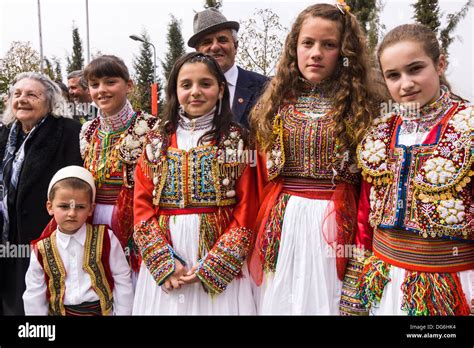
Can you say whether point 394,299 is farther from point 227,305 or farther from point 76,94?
point 76,94

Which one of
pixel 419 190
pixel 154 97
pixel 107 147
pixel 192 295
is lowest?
pixel 192 295

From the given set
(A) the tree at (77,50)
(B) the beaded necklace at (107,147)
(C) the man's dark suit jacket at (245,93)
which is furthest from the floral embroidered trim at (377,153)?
(A) the tree at (77,50)

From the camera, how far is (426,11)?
60.7 feet

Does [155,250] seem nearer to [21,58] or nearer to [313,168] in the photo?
[313,168]

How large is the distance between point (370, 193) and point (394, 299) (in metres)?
0.54

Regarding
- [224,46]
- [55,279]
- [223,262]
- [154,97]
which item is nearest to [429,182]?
[223,262]

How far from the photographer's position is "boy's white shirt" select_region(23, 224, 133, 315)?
2689mm

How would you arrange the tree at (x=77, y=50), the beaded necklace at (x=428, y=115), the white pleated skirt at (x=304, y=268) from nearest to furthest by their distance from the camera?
the beaded necklace at (x=428, y=115)
the white pleated skirt at (x=304, y=268)
the tree at (x=77, y=50)

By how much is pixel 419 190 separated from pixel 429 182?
0.06m

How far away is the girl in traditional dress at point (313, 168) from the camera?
236cm

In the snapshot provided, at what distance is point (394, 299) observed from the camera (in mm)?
2135

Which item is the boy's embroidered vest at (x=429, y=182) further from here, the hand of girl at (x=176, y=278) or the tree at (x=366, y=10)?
the tree at (x=366, y=10)

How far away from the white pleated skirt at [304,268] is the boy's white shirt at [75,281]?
937mm

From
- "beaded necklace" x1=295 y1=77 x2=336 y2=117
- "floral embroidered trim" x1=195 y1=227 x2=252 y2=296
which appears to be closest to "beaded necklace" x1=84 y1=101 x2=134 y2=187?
"floral embroidered trim" x1=195 y1=227 x2=252 y2=296
